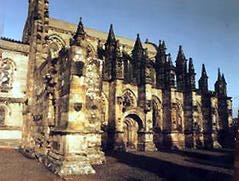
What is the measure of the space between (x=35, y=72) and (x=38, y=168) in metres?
10.3

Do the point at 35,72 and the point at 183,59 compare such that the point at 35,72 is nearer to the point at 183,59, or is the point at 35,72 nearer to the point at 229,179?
the point at 229,179

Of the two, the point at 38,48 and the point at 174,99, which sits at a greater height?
the point at 38,48

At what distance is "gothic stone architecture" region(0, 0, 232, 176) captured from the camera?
35.7 ft

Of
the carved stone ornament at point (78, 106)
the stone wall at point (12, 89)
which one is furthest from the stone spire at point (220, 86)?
the carved stone ornament at point (78, 106)

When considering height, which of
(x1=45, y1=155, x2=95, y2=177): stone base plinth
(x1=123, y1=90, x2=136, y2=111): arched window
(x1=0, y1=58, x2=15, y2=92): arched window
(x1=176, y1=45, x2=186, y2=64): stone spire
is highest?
(x1=176, y1=45, x2=186, y2=64): stone spire

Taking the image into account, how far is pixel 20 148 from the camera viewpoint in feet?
63.4

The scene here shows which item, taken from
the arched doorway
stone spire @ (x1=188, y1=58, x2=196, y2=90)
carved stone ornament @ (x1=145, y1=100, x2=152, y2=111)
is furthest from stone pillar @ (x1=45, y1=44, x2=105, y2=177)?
stone spire @ (x1=188, y1=58, x2=196, y2=90)

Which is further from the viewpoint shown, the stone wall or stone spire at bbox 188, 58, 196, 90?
stone spire at bbox 188, 58, 196, 90

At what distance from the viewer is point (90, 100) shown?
46.4ft

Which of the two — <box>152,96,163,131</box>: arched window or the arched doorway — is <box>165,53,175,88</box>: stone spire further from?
the arched doorway

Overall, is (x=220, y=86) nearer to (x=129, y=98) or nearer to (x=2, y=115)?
(x=129, y=98)

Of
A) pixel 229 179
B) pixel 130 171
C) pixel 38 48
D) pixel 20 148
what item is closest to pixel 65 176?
pixel 130 171

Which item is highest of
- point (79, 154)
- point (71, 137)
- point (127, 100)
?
point (127, 100)

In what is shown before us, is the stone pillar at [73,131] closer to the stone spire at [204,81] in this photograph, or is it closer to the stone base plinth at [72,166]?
the stone base plinth at [72,166]
